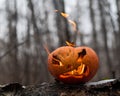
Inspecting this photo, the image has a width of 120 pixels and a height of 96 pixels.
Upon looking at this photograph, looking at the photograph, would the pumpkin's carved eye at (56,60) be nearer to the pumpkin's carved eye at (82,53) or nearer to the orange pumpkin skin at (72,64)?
the orange pumpkin skin at (72,64)

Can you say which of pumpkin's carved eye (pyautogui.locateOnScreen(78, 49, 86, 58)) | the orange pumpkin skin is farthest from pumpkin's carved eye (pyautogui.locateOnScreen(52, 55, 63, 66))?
pumpkin's carved eye (pyautogui.locateOnScreen(78, 49, 86, 58))

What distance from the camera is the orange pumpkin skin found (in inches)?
87.0

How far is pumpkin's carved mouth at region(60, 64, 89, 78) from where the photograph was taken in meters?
2.23

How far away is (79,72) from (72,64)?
0.12 m

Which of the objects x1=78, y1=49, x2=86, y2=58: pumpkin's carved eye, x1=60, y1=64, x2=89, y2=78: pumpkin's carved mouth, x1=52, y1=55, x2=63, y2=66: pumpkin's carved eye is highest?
x1=78, y1=49, x2=86, y2=58: pumpkin's carved eye

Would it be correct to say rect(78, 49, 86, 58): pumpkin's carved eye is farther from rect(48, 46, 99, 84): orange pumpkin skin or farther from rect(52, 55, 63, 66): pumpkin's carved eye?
rect(52, 55, 63, 66): pumpkin's carved eye

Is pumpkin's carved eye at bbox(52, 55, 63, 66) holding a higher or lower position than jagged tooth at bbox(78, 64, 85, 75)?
higher

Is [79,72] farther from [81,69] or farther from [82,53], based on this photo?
[82,53]

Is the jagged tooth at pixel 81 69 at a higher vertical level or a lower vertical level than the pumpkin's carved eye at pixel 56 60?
lower

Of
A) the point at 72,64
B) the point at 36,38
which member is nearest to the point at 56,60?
the point at 72,64

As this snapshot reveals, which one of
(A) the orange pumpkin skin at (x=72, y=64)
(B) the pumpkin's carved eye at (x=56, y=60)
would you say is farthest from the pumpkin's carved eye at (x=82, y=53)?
(B) the pumpkin's carved eye at (x=56, y=60)

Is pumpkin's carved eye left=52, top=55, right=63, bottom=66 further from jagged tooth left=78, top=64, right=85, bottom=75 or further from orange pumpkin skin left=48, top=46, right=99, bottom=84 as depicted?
jagged tooth left=78, top=64, right=85, bottom=75

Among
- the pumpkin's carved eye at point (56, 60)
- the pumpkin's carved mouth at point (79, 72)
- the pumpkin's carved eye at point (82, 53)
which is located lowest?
the pumpkin's carved mouth at point (79, 72)

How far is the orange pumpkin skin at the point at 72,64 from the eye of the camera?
2209 mm
